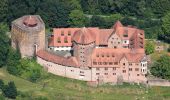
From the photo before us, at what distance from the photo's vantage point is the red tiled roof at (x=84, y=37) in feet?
593

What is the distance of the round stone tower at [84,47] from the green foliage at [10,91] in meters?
13.4

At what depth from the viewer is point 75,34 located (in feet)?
604

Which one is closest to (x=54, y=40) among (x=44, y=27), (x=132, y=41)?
(x=44, y=27)

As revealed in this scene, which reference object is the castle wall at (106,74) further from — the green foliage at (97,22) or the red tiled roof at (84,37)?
the green foliage at (97,22)

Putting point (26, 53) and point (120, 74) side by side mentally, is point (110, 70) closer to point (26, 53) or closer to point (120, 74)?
point (120, 74)

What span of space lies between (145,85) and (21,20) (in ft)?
91.6

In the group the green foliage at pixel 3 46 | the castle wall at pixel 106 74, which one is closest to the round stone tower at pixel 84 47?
the castle wall at pixel 106 74

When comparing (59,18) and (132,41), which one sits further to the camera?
(59,18)

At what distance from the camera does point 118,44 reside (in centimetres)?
18512

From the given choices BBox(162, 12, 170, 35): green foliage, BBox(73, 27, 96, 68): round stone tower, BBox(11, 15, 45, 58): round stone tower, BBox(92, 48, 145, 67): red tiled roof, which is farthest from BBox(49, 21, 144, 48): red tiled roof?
BBox(162, 12, 170, 35): green foliage

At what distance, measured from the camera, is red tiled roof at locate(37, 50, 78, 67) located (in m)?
182

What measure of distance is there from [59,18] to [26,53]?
580 inches

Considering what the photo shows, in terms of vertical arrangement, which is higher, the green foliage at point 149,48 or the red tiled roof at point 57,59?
the green foliage at point 149,48

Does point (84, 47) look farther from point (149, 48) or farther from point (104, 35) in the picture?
point (149, 48)
